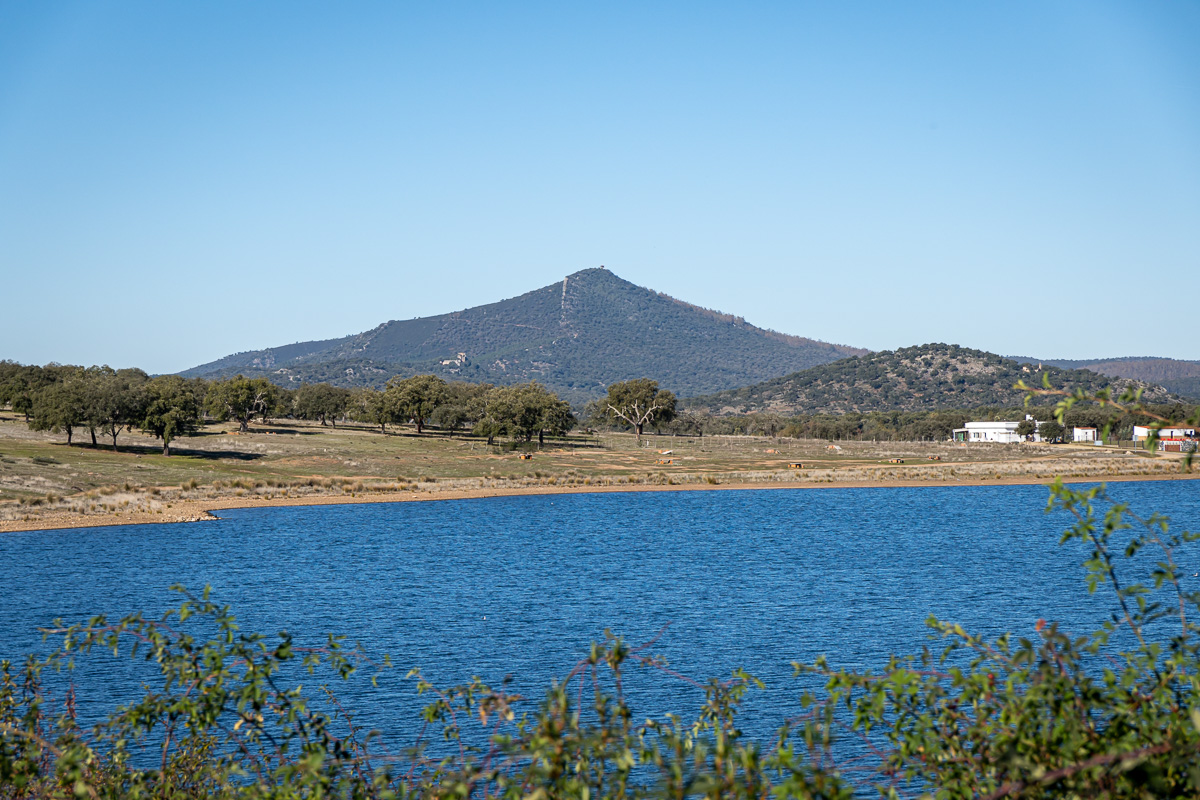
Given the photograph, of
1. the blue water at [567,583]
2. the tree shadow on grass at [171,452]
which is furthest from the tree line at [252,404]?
the blue water at [567,583]

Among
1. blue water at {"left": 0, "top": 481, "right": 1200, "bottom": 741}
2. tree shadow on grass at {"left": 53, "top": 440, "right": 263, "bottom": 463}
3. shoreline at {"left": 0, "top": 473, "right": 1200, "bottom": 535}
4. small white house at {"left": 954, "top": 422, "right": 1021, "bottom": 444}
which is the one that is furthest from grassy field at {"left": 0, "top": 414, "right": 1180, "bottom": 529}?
small white house at {"left": 954, "top": 422, "right": 1021, "bottom": 444}

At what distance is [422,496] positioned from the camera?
87250 millimetres

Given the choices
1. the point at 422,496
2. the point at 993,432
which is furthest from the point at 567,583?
the point at 993,432

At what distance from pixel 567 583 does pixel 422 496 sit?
137ft

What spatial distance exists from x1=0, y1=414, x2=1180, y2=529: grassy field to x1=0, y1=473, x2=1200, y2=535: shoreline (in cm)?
41

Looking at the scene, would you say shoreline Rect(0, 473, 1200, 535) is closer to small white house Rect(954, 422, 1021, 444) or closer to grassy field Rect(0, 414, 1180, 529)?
grassy field Rect(0, 414, 1180, 529)

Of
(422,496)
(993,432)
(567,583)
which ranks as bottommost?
(567,583)

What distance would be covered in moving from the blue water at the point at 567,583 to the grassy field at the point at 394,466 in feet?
24.4

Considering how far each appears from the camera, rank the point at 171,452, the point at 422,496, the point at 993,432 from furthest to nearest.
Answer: the point at 993,432 < the point at 171,452 < the point at 422,496

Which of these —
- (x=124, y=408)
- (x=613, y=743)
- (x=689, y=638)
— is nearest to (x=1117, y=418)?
(x=613, y=743)

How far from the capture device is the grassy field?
7500 centimetres

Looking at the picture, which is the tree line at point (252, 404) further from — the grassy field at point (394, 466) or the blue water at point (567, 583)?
the blue water at point (567, 583)

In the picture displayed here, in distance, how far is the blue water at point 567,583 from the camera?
30.5 m

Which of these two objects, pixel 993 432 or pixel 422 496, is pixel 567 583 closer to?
pixel 422 496
